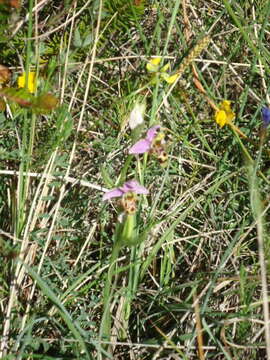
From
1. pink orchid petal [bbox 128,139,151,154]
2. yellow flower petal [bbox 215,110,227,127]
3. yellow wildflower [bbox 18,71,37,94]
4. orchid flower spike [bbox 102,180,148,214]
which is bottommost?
yellow flower petal [bbox 215,110,227,127]

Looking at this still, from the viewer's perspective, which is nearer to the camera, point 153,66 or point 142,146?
point 142,146

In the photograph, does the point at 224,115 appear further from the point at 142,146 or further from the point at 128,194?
the point at 128,194

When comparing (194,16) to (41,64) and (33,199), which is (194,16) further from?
(33,199)

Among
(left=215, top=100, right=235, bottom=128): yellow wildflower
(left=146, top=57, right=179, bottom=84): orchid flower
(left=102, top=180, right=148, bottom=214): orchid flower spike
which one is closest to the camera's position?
(left=102, top=180, right=148, bottom=214): orchid flower spike

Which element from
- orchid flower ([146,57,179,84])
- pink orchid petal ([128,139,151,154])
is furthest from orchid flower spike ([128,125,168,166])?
orchid flower ([146,57,179,84])

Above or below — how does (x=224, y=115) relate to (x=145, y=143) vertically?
below

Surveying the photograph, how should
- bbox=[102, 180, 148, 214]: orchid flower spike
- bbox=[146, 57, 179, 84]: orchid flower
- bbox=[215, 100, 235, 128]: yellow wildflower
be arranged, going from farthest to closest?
bbox=[215, 100, 235, 128]: yellow wildflower → bbox=[146, 57, 179, 84]: orchid flower → bbox=[102, 180, 148, 214]: orchid flower spike

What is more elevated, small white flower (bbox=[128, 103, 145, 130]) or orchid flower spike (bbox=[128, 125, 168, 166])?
small white flower (bbox=[128, 103, 145, 130])

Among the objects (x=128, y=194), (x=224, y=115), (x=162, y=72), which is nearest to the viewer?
(x=128, y=194)

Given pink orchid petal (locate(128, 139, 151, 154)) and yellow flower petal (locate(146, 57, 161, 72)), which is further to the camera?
yellow flower petal (locate(146, 57, 161, 72))

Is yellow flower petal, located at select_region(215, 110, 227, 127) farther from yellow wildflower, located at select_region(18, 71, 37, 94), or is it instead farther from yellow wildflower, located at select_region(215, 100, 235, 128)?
yellow wildflower, located at select_region(18, 71, 37, 94)

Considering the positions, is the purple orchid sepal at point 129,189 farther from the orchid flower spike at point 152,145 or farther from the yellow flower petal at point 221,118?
the yellow flower petal at point 221,118

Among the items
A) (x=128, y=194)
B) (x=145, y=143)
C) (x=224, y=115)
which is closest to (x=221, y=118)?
(x=224, y=115)
